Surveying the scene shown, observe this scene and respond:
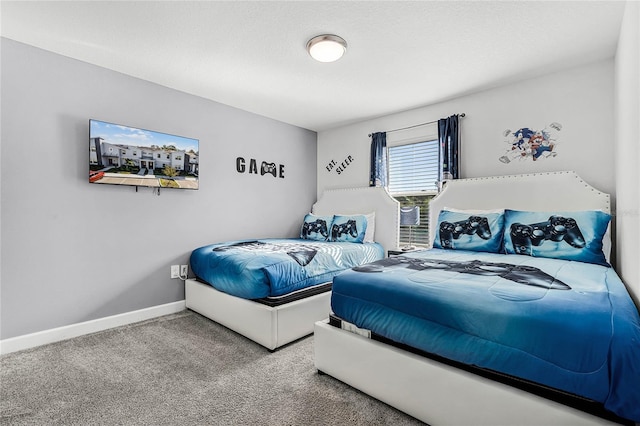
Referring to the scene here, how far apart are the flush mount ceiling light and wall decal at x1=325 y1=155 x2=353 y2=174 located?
6.79ft

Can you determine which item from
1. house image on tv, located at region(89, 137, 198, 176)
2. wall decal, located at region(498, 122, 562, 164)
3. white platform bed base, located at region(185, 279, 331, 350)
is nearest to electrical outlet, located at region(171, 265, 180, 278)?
white platform bed base, located at region(185, 279, 331, 350)

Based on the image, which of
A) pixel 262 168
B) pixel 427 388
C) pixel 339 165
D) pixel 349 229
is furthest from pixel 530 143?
pixel 262 168

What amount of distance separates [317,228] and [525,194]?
2336 millimetres

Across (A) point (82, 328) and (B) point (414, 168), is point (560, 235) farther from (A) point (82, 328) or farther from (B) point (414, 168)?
(A) point (82, 328)

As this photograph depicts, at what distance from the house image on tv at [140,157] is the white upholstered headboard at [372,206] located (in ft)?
6.53

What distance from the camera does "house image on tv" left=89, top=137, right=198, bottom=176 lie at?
103 inches

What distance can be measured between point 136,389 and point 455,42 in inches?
128

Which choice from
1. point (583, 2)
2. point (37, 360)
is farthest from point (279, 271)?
point (583, 2)

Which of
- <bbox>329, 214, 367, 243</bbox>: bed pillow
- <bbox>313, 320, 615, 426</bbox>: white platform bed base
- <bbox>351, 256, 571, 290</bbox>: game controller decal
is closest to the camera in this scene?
<bbox>313, 320, 615, 426</bbox>: white platform bed base

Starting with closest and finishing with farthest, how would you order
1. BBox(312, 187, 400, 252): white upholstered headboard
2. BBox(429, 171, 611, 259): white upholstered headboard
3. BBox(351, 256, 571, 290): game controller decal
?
BBox(351, 256, 571, 290): game controller decal, BBox(429, 171, 611, 259): white upholstered headboard, BBox(312, 187, 400, 252): white upholstered headboard

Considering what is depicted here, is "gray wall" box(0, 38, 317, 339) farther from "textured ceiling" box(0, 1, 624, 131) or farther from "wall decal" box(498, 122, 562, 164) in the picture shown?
"wall decal" box(498, 122, 562, 164)

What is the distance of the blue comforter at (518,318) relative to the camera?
999 millimetres

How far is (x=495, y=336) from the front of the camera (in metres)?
1.20

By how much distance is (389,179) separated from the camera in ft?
13.5
